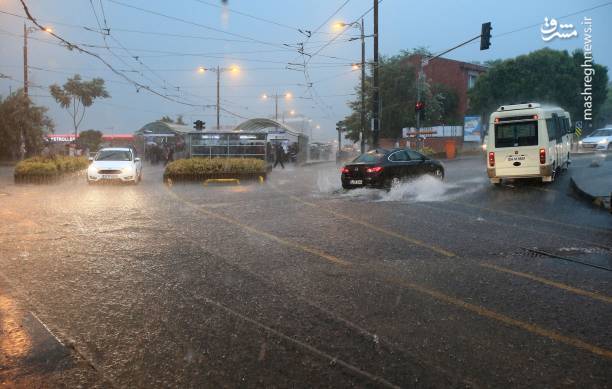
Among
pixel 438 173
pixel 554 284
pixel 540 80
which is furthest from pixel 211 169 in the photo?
pixel 540 80

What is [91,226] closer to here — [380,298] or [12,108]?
[380,298]

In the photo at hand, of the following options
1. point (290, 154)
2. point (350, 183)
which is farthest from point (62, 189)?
point (290, 154)

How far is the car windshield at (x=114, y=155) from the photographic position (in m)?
20.0

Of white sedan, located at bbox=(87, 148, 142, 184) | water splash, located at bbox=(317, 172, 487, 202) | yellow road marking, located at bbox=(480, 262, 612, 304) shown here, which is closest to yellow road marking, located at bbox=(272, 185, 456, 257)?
yellow road marking, located at bbox=(480, 262, 612, 304)

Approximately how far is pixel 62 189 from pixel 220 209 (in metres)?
8.47

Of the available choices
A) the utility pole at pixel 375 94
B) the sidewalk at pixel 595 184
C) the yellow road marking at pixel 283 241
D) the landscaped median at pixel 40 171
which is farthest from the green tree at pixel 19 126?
the sidewalk at pixel 595 184

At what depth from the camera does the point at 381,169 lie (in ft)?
50.1

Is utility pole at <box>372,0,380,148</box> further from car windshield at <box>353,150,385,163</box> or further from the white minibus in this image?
car windshield at <box>353,150,385,163</box>

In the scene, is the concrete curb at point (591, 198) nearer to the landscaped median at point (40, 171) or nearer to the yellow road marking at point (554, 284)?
the yellow road marking at point (554, 284)

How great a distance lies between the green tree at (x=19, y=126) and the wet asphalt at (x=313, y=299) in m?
36.8

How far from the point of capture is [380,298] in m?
5.07

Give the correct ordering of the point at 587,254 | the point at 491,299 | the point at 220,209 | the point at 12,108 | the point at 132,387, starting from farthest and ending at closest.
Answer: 1. the point at 12,108
2. the point at 220,209
3. the point at 587,254
4. the point at 491,299
5. the point at 132,387

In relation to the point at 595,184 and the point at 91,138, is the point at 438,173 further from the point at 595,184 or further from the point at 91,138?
the point at 91,138

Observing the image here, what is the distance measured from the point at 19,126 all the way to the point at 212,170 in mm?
29195
